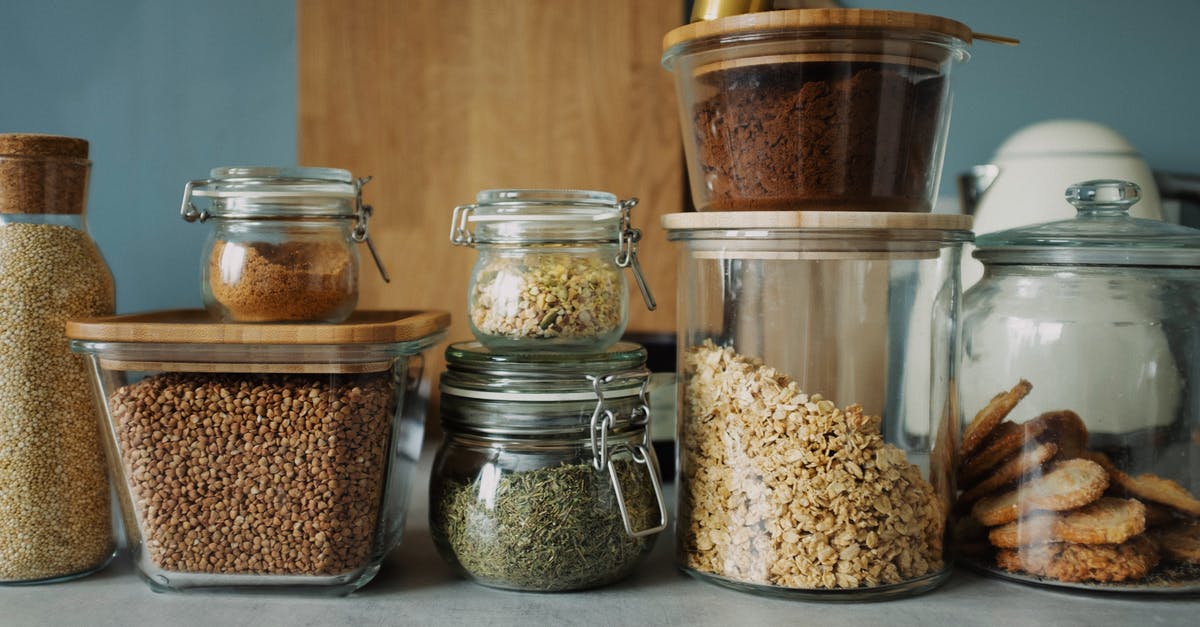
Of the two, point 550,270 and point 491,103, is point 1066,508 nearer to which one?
point 550,270

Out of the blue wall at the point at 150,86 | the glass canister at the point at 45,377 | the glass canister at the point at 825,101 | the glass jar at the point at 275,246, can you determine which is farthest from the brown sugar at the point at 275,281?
the blue wall at the point at 150,86

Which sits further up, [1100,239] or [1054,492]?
[1100,239]

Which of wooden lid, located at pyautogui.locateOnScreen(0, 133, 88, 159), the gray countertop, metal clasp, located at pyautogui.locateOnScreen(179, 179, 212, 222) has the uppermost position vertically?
wooden lid, located at pyautogui.locateOnScreen(0, 133, 88, 159)

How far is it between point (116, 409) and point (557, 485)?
1.06ft

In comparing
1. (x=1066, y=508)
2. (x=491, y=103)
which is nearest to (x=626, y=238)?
(x=1066, y=508)

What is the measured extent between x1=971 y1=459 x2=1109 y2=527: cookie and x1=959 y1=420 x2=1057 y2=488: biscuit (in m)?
0.03

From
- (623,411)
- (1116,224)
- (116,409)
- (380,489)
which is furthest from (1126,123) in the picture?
(116,409)

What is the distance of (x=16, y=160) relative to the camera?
0.77 metres

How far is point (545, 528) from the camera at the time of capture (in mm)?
715

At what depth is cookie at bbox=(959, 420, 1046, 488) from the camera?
78cm

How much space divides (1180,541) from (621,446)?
423 millimetres

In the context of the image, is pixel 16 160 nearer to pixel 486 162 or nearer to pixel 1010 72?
pixel 486 162

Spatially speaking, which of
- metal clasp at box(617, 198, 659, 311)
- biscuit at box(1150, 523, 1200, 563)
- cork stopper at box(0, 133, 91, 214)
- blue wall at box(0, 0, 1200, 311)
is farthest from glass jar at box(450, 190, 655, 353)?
blue wall at box(0, 0, 1200, 311)

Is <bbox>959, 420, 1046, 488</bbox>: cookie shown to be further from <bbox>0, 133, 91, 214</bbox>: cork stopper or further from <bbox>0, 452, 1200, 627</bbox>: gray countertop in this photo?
<bbox>0, 133, 91, 214</bbox>: cork stopper
